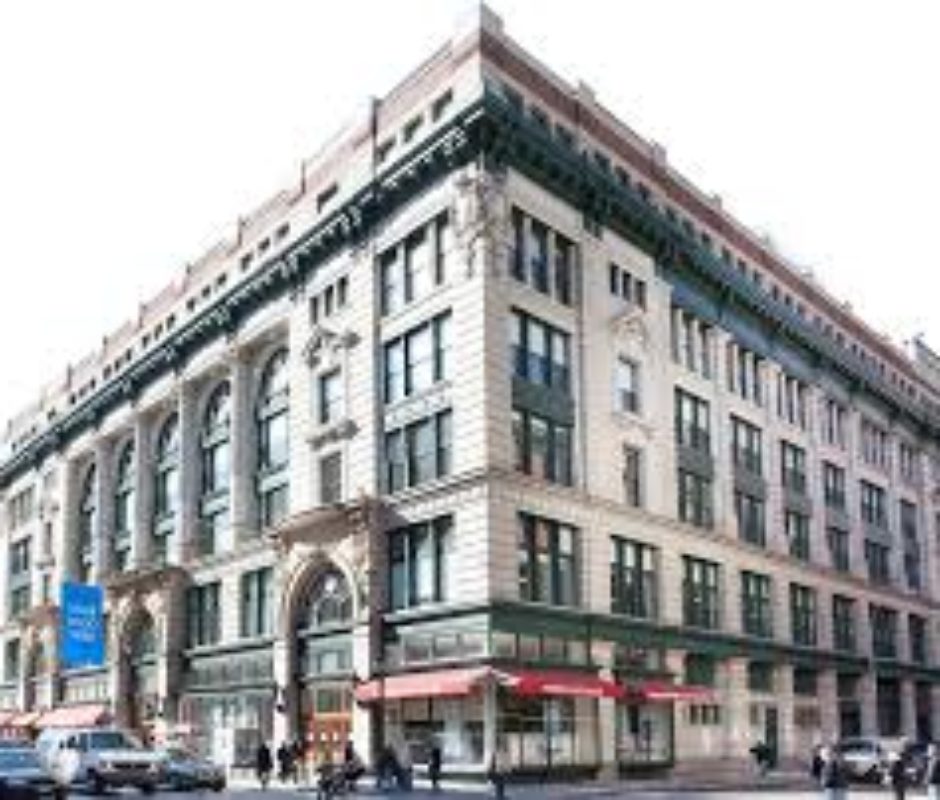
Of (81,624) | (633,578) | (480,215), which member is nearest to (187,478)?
(81,624)

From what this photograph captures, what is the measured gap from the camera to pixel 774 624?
6400 cm

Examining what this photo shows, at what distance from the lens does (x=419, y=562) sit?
4866cm

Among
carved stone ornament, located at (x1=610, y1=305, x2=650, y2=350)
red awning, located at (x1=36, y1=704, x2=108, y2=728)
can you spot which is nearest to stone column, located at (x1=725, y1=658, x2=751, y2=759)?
carved stone ornament, located at (x1=610, y1=305, x2=650, y2=350)

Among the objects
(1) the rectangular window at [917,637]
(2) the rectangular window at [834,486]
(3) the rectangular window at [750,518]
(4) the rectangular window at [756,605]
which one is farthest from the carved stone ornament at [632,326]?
(1) the rectangular window at [917,637]

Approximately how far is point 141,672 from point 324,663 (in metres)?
21.7

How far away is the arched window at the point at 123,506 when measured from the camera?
7706cm

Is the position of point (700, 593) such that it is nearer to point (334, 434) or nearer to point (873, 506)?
point (334, 434)

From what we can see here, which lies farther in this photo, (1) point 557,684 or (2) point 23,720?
(2) point 23,720

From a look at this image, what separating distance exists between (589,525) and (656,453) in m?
6.81

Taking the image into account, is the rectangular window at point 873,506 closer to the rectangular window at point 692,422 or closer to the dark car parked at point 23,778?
the rectangular window at point 692,422

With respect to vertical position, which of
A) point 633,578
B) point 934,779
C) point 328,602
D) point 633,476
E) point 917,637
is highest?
point 633,476

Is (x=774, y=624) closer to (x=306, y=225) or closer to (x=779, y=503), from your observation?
(x=779, y=503)

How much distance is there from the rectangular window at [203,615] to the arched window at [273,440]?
566cm

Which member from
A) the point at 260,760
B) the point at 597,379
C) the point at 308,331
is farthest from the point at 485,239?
the point at 260,760
